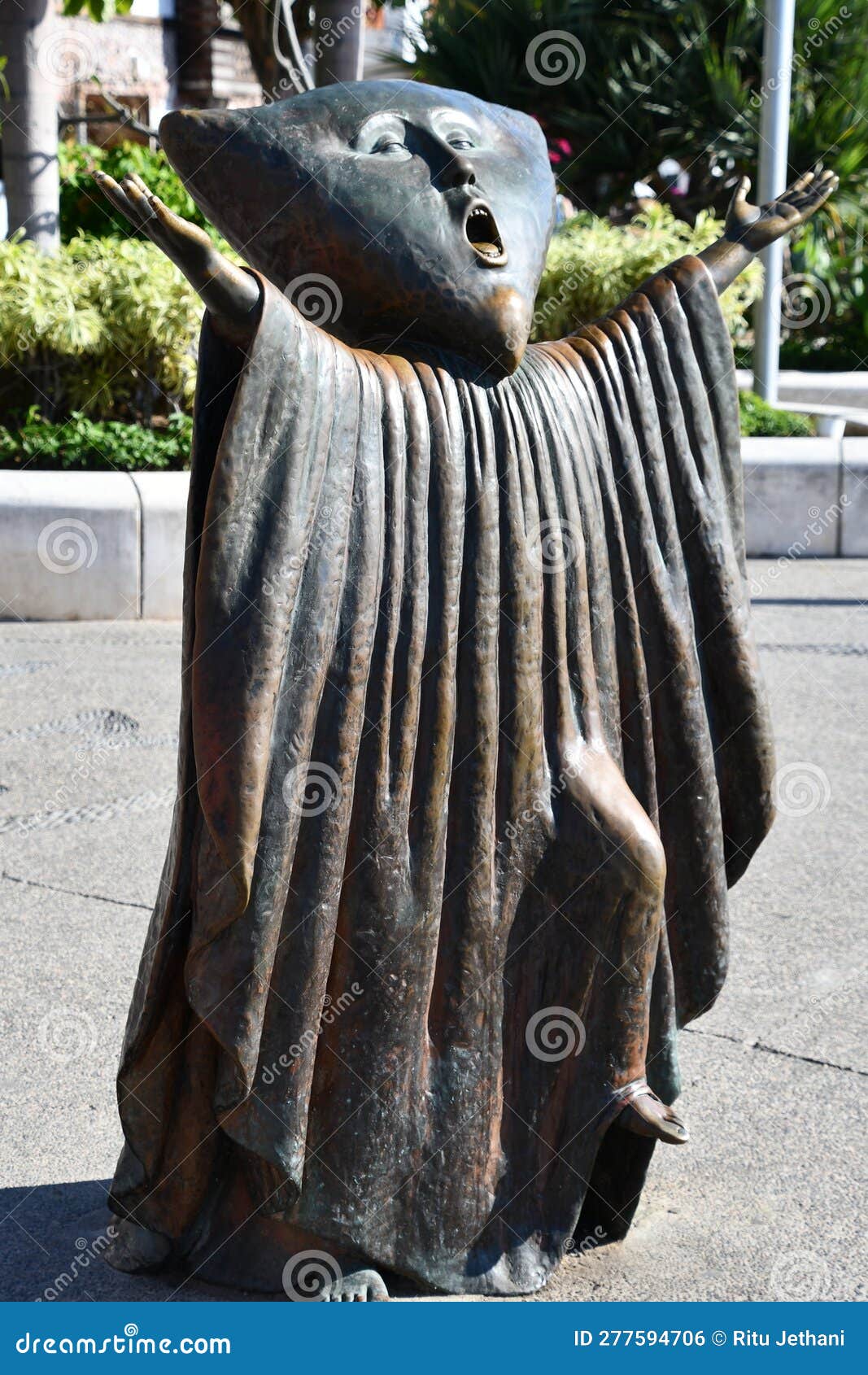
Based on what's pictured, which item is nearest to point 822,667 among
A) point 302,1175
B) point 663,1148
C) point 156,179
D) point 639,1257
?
point 663,1148

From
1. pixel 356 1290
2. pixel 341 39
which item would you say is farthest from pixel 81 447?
pixel 356 1290

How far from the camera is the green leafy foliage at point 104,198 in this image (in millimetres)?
11812

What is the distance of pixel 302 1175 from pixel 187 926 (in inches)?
16.5

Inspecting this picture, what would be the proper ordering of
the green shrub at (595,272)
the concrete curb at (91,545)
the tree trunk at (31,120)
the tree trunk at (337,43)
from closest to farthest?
the concrete curb at (91,545) < the tree trunk at (31,120) < the tree trunk at (337,43) < the green shrub at (595,272)

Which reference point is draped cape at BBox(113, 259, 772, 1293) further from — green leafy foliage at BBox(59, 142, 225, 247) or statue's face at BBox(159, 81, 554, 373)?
green leafy foliage at BBox(59, 142, 225, 247)

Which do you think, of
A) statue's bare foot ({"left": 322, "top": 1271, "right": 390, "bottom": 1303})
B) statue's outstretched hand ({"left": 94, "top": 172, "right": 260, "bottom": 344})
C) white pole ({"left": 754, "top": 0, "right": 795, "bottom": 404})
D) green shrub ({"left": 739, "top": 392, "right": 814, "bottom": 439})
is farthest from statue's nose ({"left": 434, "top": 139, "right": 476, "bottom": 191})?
white pole ({"left": 754, "top": 0, "right": 795, "bottom": 404})

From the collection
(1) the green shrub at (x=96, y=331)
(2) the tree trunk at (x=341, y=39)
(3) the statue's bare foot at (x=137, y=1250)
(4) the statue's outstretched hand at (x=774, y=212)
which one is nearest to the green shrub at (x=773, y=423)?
(2) the tree trunk at (x=341, y=39)

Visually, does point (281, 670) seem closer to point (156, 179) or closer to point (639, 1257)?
point (639, 1257)

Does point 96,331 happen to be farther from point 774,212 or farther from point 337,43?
point 774,212

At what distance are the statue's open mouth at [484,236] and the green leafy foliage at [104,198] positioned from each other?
922cm

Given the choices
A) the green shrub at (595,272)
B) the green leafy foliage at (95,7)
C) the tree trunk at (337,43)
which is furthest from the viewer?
the green shrub at (595,272)

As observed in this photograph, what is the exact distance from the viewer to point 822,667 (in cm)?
738

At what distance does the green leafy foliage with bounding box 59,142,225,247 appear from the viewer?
11812 millimetres

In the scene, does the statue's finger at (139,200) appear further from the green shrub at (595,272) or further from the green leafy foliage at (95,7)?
the green shrub at (595,272)
